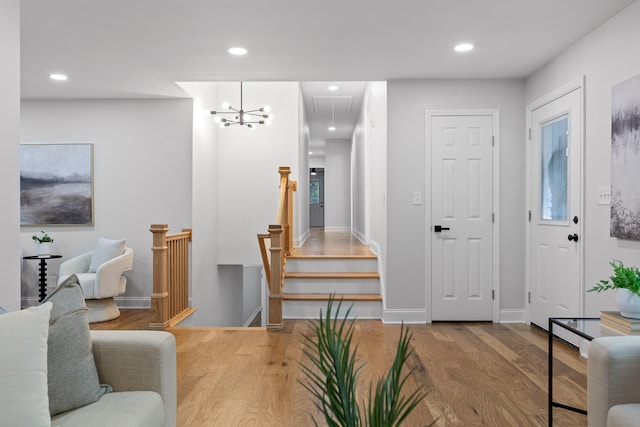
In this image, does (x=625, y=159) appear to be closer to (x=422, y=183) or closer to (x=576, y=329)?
(x=576, y=329)

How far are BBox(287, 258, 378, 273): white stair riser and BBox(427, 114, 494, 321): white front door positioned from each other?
3.09 feet

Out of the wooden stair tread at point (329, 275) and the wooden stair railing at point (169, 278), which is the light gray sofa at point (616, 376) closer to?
the wooden stair tread at point (329, 275)

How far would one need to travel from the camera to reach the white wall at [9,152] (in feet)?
7.40

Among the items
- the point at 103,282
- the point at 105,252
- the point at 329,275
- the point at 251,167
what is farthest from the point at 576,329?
the point at 251,167

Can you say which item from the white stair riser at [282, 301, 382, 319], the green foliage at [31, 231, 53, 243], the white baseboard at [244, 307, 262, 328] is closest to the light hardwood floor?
the white stair riser at [282, 301, 382, 319]

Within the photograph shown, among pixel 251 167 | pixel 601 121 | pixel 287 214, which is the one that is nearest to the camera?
pixel 601 121

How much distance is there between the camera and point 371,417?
0.68 metres

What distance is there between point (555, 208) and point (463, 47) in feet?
5.24

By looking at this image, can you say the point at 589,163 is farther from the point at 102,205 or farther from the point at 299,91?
the point at 102,205

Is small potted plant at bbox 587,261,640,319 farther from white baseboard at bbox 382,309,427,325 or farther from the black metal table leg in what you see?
the black metal table leg

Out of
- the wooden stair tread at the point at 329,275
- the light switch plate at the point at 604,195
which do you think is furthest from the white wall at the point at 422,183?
the light switch plate at the point at 604,195

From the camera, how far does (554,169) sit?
4.22 m

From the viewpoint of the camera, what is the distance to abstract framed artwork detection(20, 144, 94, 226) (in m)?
5.94

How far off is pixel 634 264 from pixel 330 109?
6.38 meters
